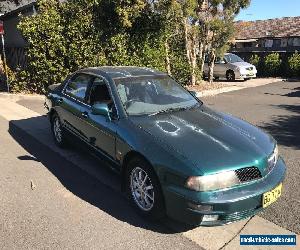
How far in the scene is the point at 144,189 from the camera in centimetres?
387

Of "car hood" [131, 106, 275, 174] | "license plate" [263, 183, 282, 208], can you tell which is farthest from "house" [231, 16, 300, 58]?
"license plate" [263, 183, 282, 208]

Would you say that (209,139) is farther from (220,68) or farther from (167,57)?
(220,68)

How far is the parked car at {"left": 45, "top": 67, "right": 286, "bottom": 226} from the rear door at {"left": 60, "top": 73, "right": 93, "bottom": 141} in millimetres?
20

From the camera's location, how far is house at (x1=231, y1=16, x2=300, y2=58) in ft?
94.4

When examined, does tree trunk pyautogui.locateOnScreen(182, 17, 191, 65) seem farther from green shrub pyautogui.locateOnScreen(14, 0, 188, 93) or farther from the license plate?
the license plate

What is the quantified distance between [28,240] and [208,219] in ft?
6.12

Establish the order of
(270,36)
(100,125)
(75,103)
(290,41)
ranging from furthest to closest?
(270,36) < (290,41) < (75,103) < (100,125)

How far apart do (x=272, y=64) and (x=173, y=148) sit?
20.1 metres

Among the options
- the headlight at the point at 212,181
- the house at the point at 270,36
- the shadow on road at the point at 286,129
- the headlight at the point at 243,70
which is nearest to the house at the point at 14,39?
the headlight at the point at 243,70

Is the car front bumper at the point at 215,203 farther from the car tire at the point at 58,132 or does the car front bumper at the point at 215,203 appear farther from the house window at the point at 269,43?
the house window at the point at 269,43

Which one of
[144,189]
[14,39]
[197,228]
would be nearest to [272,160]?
[197,228]

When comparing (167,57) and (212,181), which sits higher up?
(167,57)

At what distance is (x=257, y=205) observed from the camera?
3.43 meters

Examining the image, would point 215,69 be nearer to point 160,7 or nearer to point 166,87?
point 160,7
